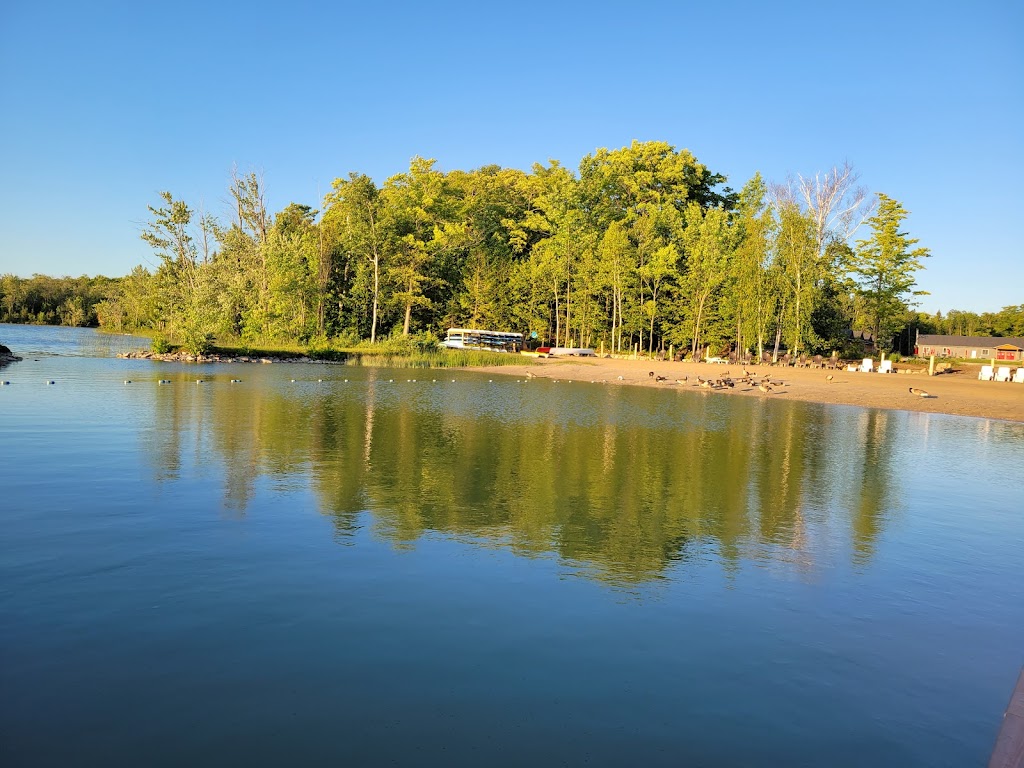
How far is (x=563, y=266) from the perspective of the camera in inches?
3110

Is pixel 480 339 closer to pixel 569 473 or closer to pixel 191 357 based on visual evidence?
pixel 191 357

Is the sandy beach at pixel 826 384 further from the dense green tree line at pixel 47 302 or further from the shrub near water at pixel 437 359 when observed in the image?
the dense green tree line at pixel 47 302

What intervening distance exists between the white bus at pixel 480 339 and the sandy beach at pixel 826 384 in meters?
10.1

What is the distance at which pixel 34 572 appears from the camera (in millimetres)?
9625

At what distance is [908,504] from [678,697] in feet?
39.3

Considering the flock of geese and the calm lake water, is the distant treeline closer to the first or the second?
the flock of geese

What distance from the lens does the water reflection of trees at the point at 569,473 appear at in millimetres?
12648

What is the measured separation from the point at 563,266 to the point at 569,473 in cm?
6285

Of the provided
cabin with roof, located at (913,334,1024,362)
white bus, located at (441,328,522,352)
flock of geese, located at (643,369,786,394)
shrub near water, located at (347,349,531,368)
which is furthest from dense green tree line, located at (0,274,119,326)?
cabin with roof, located at (913,334,1024,362)

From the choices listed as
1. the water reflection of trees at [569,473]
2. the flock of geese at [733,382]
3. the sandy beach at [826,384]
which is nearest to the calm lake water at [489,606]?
the water reflection of trees at [569,473]

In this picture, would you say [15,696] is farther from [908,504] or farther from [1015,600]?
[908,504]

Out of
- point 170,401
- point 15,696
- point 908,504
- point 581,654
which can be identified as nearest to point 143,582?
point 15,696

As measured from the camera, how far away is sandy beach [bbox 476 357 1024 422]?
1588 inches

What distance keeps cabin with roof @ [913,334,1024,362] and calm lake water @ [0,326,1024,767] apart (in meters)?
91.2
